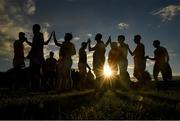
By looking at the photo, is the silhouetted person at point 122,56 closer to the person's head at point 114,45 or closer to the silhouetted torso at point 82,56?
the person's head at point 114,45

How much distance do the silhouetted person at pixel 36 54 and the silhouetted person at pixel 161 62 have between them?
560 centimetres

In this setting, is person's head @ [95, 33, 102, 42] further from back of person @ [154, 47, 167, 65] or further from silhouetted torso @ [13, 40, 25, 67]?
back of person @ [154, 47, 167, 65]

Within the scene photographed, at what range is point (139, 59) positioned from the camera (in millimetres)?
16844

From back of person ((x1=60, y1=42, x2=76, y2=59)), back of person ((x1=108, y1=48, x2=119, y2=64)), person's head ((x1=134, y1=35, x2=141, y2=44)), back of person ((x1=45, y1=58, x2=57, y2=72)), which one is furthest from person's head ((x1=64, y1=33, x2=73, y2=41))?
back of person ((x1=45, y1=58, x2=57, y2=72))

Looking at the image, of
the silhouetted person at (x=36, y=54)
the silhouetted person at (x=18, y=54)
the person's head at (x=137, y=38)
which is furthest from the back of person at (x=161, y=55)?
the silhouetted person at (x=18, y=54)

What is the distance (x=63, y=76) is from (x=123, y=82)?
3.24 meters

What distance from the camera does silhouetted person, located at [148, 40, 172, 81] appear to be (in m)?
16.8

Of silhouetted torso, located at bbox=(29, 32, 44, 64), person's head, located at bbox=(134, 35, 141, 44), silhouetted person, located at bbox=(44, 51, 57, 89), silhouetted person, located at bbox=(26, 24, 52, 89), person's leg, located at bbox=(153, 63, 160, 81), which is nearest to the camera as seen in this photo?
silhouetted person, located at bbox=(26, 24, 52, 89)

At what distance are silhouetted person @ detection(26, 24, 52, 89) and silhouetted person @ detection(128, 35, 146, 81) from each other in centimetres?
461

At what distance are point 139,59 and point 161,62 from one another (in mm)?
1070

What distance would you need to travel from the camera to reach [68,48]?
14453mm

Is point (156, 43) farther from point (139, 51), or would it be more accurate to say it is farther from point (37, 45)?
point (37, 45)

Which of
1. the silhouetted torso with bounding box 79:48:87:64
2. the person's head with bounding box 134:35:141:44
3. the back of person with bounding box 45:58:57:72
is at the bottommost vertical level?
the back of person with bounding box 45:58:57:72

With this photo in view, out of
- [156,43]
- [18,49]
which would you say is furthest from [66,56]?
[156,43]
